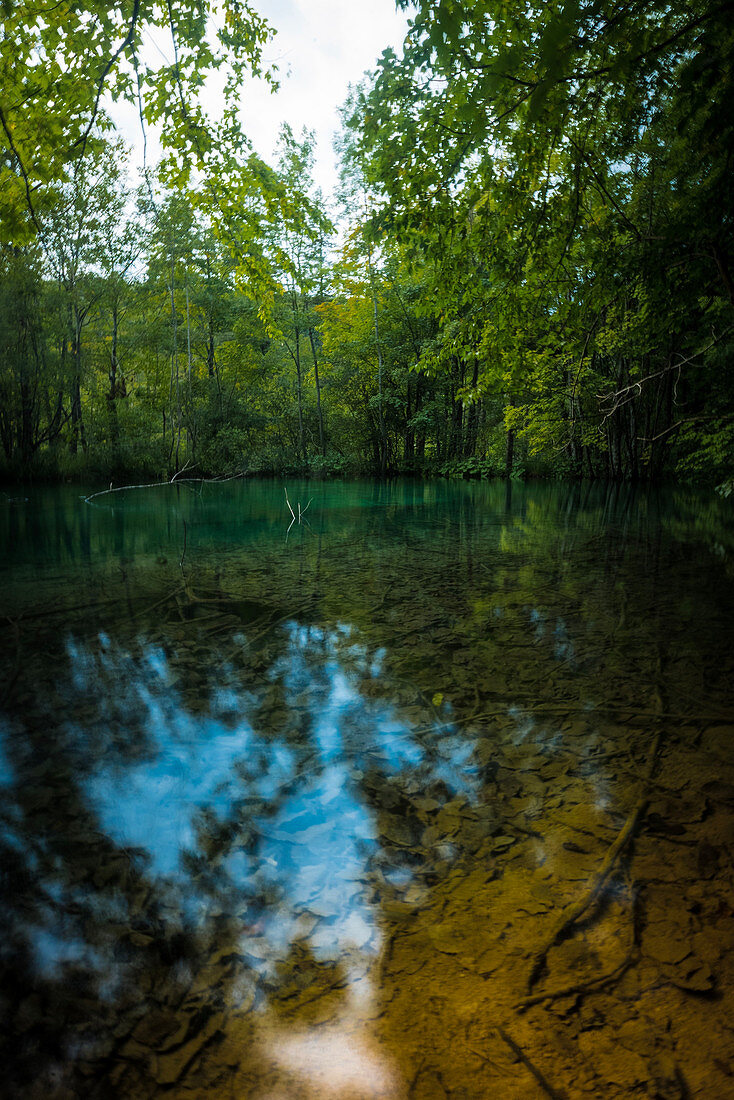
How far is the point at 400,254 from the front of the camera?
24.3 feet

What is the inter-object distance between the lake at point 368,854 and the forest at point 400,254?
3008 mm

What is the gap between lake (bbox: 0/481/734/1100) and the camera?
4.40 ft

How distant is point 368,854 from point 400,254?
732 centimetres

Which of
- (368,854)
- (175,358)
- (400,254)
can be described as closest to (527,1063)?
(368,854)

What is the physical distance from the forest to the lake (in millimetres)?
3008

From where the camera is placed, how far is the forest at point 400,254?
17.2 ft

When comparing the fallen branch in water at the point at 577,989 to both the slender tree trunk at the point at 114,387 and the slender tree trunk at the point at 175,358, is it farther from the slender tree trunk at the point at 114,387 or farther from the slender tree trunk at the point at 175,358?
the slender tree trunk at the point at 114,387

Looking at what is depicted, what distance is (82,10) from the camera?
16.6 feet

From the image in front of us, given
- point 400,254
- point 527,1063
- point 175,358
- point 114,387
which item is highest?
point 175,358

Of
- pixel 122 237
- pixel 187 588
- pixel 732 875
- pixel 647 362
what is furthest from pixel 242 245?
pixel 122 237

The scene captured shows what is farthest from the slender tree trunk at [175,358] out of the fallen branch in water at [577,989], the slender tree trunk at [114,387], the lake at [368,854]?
the fallen branch in water at [577,989]

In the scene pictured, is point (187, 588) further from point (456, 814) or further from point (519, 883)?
point (519, 883)

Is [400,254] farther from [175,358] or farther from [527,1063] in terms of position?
[175,358]

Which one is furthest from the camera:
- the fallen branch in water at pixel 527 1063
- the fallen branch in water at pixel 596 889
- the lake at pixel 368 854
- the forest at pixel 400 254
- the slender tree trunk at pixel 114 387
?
the slender tree trunk at pixel 114 387
